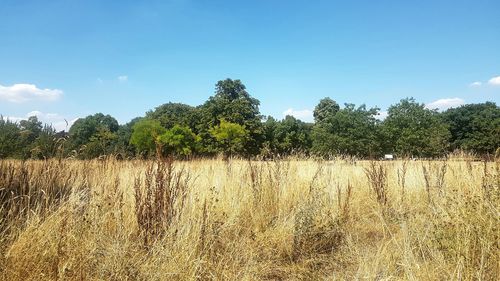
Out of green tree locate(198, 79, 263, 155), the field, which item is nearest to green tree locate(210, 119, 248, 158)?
green tree locate(198, 79, 263, 155)

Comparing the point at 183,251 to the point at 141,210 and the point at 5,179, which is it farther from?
the point at 5,179

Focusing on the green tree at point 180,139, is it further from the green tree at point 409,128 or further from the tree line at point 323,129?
the green tree at point 409,128

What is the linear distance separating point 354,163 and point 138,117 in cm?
8770

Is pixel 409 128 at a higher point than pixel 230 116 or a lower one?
lower

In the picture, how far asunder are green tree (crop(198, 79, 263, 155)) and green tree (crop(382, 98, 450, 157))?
17895mm

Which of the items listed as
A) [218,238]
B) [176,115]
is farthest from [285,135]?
[218,238]

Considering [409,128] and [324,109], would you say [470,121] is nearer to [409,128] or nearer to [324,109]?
[324,109]

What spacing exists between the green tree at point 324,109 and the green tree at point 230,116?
17.7 m

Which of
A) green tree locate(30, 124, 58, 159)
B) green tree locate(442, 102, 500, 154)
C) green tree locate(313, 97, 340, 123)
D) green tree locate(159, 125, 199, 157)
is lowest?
green tree locate(30, 124, 58, 159)

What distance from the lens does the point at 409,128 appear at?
39.0 metres

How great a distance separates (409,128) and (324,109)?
88.9 feet

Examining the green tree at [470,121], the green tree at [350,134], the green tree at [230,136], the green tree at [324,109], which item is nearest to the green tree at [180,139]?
the green tree at [230,136]

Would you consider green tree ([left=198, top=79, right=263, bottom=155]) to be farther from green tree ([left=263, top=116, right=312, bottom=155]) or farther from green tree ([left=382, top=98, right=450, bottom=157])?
green tree ([left=382, top=98, right=450, bottom=157])

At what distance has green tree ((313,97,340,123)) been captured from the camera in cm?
6431
